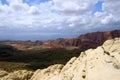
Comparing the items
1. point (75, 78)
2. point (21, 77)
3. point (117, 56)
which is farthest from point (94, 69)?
point (21, 77)

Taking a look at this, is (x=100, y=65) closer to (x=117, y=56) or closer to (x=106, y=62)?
A: (x=106, y=62)

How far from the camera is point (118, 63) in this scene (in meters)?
47.3

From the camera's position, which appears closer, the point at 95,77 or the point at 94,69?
the point at 95,77

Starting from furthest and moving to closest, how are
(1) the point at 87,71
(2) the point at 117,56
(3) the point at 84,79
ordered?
(2) the point at 117,56 → (1) the point at 87,71 → (3) the point at 84,79

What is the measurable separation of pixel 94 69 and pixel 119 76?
23.3 feet

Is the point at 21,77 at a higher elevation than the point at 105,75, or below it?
below

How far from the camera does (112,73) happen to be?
135 ft

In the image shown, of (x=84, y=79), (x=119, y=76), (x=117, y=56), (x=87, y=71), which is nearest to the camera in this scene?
(x=119, y=76)

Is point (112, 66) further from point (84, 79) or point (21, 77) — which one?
point (21, 77)

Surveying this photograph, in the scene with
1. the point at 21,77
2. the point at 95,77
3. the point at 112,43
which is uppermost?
the point at 112,43

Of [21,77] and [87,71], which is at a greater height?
[87,71]

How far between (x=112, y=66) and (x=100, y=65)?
2.67 m

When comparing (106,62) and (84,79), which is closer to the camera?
(84,79)

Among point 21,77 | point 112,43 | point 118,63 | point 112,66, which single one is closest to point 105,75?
point 112,66
